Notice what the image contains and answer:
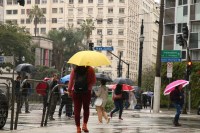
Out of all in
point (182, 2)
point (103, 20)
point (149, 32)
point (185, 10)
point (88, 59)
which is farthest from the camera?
point (149, 32)

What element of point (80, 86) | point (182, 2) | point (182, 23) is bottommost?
point (80, 86)

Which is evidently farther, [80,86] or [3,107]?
[3,107]

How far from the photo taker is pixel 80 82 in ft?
A: 36.9

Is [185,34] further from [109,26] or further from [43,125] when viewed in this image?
[109,26]

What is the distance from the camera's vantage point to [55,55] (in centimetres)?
9819

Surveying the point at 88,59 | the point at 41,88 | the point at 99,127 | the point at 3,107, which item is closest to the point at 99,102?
the point at 41,88

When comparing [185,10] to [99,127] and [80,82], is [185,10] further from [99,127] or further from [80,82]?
[80,82]

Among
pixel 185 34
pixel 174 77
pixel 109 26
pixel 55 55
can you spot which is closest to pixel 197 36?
pixel 174 77

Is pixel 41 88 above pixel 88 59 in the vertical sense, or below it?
below

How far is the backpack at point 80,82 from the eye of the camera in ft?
36.8

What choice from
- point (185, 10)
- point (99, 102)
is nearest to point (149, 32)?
point (185, 10)

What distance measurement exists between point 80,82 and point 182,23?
40330 millimetres

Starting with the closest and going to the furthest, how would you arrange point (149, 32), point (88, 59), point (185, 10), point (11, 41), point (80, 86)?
point (80, 86) < point (88, 59) < point (185, 10) < point (11, 41) < point (149, 32)

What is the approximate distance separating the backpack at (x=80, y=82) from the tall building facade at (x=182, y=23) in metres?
38.0
